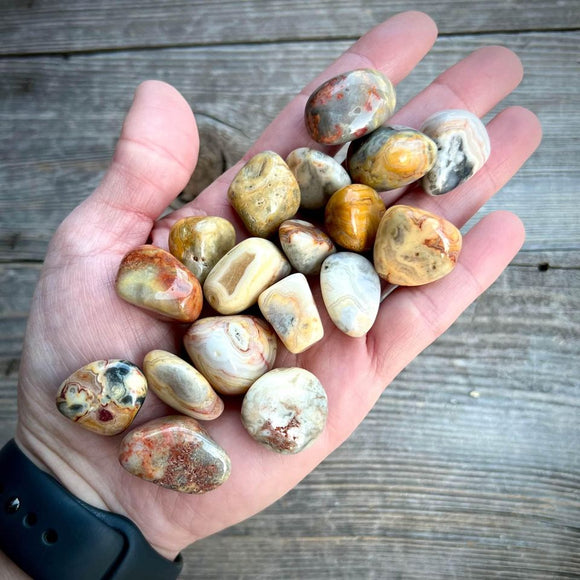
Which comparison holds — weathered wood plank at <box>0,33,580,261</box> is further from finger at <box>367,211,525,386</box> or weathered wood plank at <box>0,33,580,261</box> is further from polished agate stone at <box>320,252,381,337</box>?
polished agate stone at <box>320,252,381,337</box>

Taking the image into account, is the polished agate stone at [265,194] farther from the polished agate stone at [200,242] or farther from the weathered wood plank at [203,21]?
the weathered wood plank at [203,21]

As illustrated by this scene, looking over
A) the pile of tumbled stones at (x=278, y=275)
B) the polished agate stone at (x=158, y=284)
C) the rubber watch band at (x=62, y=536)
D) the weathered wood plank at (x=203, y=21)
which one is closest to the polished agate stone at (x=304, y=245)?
the pile of tumbled stones at (x=278, y=275)

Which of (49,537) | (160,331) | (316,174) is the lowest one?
(49,537)

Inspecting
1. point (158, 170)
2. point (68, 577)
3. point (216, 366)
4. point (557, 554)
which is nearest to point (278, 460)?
point (216, 366)

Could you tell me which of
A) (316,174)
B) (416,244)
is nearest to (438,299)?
(416,244)

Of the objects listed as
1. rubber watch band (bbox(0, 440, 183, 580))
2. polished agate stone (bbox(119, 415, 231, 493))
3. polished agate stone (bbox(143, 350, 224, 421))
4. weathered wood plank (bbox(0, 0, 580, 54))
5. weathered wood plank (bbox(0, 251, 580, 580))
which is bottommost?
weathered wood plank (bbox(0, 251, 580, 580))

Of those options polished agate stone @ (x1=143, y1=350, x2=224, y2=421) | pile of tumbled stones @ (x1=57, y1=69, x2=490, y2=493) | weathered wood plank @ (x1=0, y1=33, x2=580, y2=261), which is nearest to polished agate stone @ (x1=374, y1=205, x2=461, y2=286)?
pile of tumbled stones @ (x1=57, y1=69, x2=490, y2=493)

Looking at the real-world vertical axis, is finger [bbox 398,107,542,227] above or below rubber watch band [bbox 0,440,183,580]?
above

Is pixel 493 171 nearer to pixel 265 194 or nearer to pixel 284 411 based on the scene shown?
pixel 265 194
